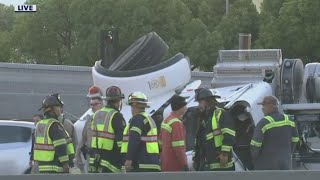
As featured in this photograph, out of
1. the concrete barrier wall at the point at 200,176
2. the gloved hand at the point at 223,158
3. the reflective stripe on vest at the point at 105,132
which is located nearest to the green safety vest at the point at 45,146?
the reflective stripe on vest at the point at 105,132

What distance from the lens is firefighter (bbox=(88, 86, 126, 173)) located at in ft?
24.9

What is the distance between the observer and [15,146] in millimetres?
12766

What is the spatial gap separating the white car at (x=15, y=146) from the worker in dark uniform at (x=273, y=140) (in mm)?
5744

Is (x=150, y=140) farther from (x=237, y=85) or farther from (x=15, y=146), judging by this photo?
(x=15, y=146)

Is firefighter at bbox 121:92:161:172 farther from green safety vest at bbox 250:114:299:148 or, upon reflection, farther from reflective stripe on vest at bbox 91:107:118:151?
green safety vest at bbox 250:114:299:148

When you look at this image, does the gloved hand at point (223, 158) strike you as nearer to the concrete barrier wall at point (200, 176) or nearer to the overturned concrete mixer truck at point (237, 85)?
the overturned concrete mixer truck at point (237, 85)

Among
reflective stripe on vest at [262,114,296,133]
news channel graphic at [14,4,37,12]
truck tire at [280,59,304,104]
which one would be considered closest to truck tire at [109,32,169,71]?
Result: truck tire at [280,59,304,104]

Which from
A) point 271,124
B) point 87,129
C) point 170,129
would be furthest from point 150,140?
point 87,129

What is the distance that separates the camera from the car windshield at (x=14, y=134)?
42.1ft

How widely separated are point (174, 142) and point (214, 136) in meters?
0.48

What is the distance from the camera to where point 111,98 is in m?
7.67

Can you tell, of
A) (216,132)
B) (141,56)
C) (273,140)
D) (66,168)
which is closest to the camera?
(66,168)

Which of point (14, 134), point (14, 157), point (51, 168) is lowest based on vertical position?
point (14, 157)

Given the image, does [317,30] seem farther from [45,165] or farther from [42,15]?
[45,165]
